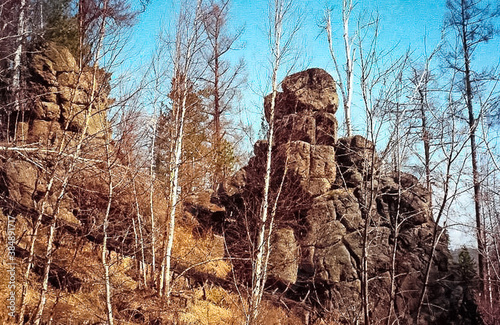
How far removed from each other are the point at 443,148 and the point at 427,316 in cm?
756

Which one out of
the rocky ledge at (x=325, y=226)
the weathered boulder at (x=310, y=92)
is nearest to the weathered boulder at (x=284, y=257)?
the rocky ledge at (x=325, y=226)

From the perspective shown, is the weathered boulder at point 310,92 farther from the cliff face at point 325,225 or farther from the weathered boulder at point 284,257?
the weathered boulder at point 284,257

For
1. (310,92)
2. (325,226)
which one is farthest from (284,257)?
(310,92)

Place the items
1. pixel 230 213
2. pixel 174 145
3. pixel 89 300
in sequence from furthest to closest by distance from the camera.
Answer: pixel 230 213
pixel 174 145
pixel 89 300

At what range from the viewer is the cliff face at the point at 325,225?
9.15 metres

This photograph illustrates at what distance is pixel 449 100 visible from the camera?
367 centimetres

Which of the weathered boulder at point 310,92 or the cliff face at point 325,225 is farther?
the weathered boulder at point 310,92

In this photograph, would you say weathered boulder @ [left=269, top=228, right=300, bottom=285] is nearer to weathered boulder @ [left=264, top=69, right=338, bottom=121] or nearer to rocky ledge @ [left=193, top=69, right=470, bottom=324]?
rocky ledge @ [left=193, top=69, right=470, bottom=324]

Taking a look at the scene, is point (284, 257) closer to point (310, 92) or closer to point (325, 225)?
point (325, 225)

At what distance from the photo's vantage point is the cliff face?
9148mm

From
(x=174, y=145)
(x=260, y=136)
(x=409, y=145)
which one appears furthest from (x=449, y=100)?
(x=174, y=145)

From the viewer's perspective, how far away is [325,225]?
32.7 ft

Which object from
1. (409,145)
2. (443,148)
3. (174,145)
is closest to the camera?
(443,148)

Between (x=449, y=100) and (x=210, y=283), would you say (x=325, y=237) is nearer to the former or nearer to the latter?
(x=210, y=283)
